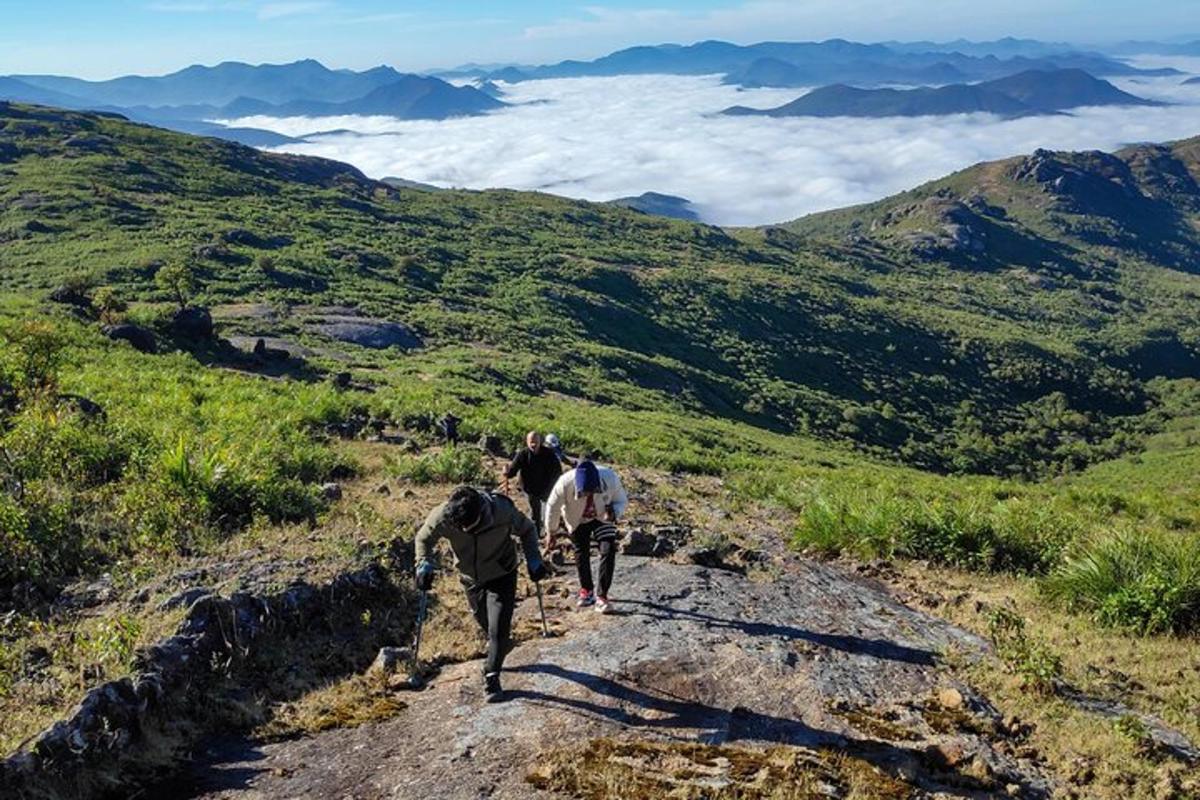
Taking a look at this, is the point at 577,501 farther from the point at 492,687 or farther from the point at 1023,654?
the point at 1023,654

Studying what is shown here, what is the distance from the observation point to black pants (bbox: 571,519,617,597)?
8.78 m

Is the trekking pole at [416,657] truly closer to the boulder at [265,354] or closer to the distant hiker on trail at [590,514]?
the distant hiker on trail at [590,514]

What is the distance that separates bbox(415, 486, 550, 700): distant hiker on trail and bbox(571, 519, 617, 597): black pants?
156cm

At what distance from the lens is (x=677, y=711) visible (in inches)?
262

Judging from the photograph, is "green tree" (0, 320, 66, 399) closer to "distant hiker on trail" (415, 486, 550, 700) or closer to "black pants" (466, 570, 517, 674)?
"distant hiker on trail" (415, 486, 550, 700)

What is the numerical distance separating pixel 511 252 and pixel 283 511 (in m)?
80.1

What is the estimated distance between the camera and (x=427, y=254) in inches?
2985

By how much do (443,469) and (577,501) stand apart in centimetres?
567

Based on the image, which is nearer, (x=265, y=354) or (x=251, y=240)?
(x=265, y=354)

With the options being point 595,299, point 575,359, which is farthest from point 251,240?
point 575,359

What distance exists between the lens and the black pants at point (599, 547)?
8781mm

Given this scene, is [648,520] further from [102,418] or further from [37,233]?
[37,233]

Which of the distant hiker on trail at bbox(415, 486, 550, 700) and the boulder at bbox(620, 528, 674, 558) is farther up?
the distant hiker on trail at bbox(415, 486, 550, 700)

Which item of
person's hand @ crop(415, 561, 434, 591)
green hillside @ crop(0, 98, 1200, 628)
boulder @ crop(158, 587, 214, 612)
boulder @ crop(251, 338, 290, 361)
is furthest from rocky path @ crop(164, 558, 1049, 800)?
boulder @ crop(251, 338, 290, 361)
